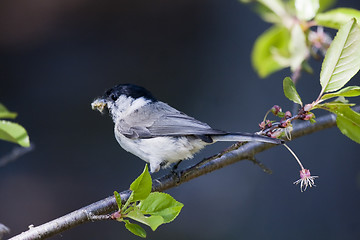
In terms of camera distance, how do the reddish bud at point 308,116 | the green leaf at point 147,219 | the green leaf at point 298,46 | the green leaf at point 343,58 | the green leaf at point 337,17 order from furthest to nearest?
the green leaf at point 298,46, the green leaf at point 337,17, the reddish bud at point 308,116, the green leaf at point 343,58, the green leaf at point 147,219

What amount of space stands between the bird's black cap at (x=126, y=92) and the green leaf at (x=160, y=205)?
148 cm

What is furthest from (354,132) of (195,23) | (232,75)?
(195,23)

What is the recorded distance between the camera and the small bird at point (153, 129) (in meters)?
2.32

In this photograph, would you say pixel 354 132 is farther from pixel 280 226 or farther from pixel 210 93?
pixel 210 93

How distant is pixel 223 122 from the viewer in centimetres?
448

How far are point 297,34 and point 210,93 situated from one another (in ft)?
8.75

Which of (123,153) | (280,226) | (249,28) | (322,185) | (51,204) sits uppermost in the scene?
(249,28)

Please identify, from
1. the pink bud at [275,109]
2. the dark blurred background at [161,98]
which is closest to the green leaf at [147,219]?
the pink bud at [275,109]

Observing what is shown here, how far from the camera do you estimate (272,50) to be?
2211mm

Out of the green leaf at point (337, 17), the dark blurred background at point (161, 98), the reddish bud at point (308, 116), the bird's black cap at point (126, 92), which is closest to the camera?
the reddish bud at point (308, 116)

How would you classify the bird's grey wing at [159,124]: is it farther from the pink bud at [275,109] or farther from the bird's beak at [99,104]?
the pink bud at [275,109]

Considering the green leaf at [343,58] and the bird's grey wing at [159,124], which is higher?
the bird's grey wing at [159,124]

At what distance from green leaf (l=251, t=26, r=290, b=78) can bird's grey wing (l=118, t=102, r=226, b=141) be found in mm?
420

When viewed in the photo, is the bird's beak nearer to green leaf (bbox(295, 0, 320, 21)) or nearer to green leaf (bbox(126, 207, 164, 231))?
green leaf (bbox(295, 0, 320, 21))
